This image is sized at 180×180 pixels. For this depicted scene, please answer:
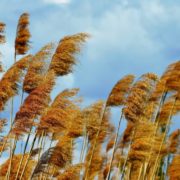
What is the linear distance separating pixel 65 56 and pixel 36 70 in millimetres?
695

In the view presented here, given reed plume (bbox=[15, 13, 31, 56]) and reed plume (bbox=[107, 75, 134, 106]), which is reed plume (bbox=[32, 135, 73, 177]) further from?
reed plume (bbox=[15, 13, 31, 56])

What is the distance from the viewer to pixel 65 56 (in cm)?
1097

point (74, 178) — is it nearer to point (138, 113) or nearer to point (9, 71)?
point (138, 113)

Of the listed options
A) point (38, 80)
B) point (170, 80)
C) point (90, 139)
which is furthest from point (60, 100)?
point (90, 139)

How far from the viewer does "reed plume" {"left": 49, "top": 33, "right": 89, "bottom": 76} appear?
36.0 feet

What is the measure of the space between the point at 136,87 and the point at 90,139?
13.2 ft

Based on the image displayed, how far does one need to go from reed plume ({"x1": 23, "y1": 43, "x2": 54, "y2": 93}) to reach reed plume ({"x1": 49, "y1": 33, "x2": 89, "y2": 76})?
170mm

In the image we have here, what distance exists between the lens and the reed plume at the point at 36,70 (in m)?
10.4

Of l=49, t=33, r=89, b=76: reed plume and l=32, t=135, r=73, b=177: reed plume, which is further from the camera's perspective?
l=49, t=33, r=89, b=76: reed plume

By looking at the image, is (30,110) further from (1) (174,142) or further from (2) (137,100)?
(1) (174,142)

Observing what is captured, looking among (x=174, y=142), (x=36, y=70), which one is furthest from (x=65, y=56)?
(x=174, y=142)

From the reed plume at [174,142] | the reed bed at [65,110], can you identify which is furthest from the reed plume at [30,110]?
the reed plume at [174,142]

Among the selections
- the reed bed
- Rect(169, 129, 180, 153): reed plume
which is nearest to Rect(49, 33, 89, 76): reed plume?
the reed bed

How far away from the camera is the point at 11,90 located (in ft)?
33.5
